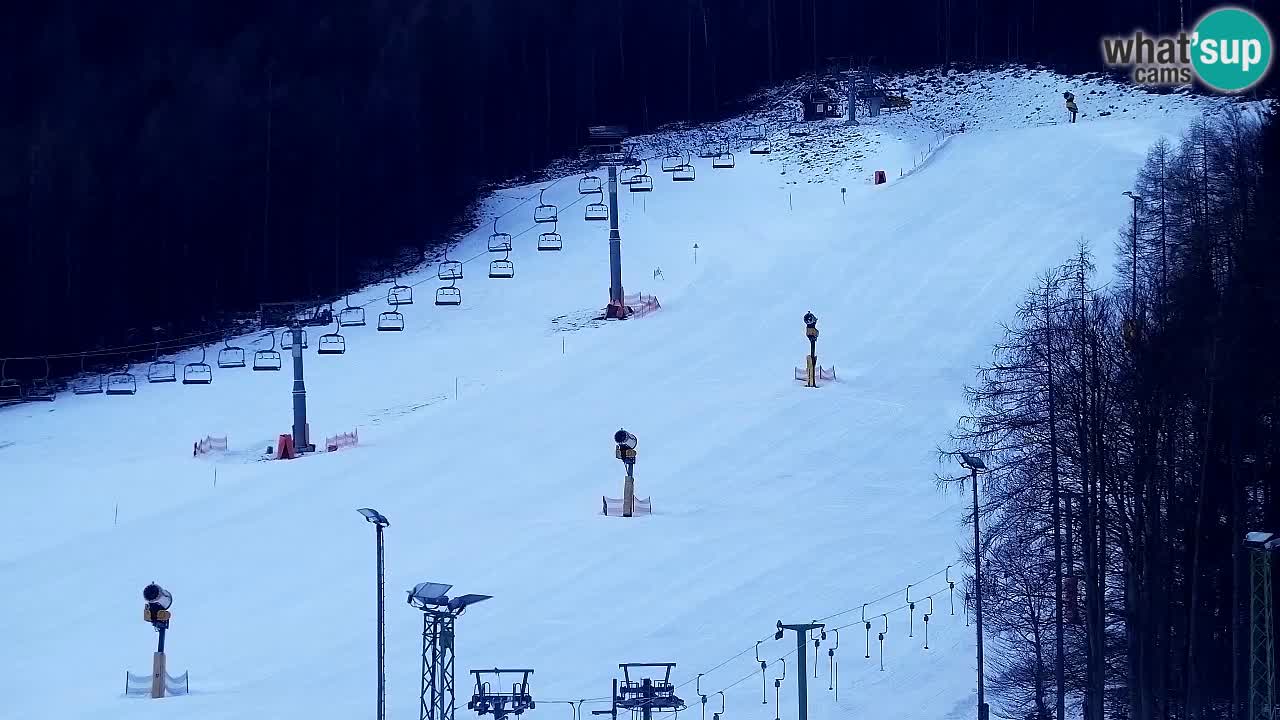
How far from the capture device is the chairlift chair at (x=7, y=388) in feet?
178

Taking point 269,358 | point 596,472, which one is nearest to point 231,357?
point 269,358

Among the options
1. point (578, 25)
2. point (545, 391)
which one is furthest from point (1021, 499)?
point (578, 25)

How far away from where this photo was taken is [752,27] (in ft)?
290

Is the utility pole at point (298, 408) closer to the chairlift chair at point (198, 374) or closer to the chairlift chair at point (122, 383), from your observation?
the chairlift chair at point (198, 374)

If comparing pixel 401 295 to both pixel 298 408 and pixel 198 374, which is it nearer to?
pixel 198 374

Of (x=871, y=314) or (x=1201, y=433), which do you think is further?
(x=871, y=314)

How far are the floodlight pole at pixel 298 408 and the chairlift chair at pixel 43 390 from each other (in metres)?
12.6

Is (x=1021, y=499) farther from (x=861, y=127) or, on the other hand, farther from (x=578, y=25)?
(x=578, y=25)

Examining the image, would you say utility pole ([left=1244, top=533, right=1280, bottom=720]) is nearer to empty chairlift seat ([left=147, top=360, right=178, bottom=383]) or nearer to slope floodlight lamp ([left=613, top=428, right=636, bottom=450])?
slope floodlight lamp ([left=613, top=428, right=636, bottom=450])

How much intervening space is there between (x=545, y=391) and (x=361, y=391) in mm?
7511

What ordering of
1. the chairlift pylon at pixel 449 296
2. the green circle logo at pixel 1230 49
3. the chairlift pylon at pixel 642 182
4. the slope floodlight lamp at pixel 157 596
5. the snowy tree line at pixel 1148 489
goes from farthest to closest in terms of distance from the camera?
1. the chairlift pylon at pixel 642 182
2. the chairlift pylon at pixel 449 296
3. the green circle logo at pixel 1230 49
4. the slope floodlight lamp at pixel 157 596
5. the snowy tree line at pixel 1148 489

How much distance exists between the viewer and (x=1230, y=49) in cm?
6078

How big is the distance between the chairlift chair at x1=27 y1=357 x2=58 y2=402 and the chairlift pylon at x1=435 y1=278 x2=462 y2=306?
11897mm

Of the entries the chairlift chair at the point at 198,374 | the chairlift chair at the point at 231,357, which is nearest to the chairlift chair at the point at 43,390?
the chairlift chair at the point at 198,374
